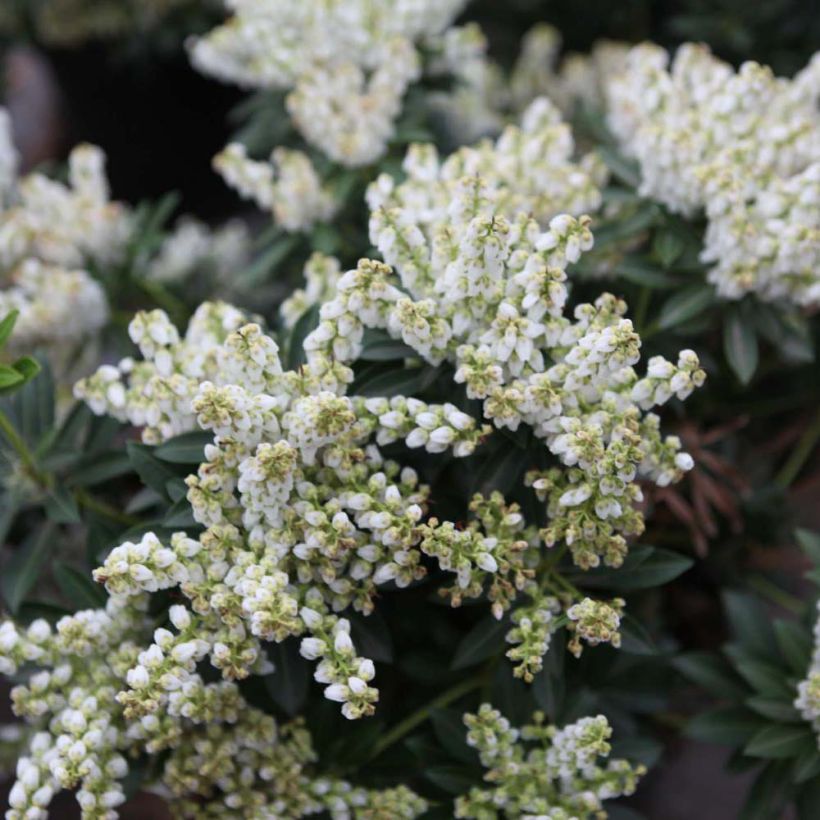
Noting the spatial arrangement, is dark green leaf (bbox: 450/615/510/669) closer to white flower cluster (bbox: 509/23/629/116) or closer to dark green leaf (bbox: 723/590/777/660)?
dark green leaf (bbox: 723/590/777/660)

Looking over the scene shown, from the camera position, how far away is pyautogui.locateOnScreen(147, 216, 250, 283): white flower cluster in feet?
8.94

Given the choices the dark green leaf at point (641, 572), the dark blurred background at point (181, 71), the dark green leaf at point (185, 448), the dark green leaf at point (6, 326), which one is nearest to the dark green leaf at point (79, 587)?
the dark green leaf at point (185, 448)

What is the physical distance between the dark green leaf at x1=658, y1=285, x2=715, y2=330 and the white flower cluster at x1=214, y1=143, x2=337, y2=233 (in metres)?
0.75

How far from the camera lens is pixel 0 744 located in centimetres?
205

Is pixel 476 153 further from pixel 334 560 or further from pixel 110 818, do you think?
pixel 110 818

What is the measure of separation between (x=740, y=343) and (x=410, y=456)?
0.68m

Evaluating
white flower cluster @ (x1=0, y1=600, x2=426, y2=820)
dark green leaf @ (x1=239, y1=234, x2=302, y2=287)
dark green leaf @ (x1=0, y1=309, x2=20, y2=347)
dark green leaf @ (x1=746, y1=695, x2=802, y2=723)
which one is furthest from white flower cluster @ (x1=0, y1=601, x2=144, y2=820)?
dark green leaf @ (x1=746, y1=695, x2=802, y2=723)

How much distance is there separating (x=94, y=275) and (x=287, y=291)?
0.54 m

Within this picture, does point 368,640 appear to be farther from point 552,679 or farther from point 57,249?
point 57,249

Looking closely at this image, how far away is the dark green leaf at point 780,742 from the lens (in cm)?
167

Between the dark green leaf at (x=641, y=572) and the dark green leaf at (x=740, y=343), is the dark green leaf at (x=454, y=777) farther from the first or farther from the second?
the dark green leaf at (x=740, y=343)

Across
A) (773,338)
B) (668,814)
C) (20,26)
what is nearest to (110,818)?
(773,338)

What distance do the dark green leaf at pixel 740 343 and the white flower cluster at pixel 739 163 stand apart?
0.19 feet

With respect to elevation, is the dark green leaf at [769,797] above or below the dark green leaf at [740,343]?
below
